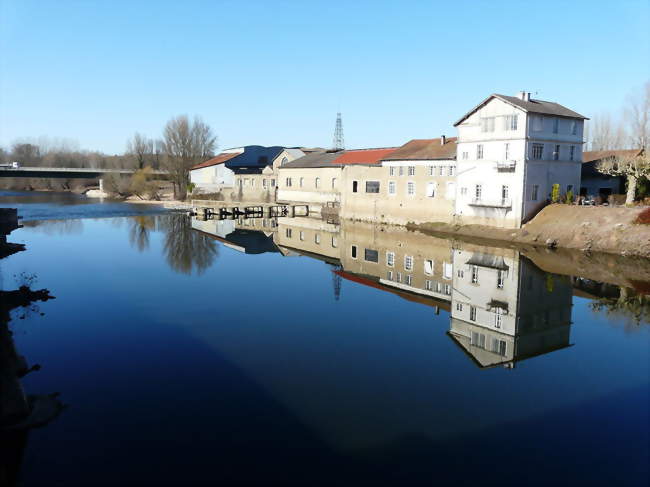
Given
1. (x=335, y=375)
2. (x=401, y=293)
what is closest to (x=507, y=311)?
(x=401, y=293)

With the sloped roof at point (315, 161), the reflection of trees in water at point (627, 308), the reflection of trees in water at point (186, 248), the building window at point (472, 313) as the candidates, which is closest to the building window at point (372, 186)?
the sloped roof at point (315, 161)

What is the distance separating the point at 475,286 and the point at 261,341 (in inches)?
405

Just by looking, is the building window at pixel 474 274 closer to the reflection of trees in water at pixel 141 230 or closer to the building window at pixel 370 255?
the building window at pixel 370 255

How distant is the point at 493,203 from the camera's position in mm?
32375

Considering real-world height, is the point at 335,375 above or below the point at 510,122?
below

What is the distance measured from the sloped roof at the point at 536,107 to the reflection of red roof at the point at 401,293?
16204mm

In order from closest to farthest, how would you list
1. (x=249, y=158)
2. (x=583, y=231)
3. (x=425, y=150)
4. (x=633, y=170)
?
(x=583, y=231) → (x=633, y=170) → (x=425, y=150) → (x=249, y=158)

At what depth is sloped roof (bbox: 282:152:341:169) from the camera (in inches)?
1979

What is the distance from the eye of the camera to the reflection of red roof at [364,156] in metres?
43.9

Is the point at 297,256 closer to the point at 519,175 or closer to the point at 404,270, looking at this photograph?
the point at 404,270

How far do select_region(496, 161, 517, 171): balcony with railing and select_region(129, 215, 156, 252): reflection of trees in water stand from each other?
21.8 meters

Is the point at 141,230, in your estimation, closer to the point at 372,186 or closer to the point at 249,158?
the point at 372,186

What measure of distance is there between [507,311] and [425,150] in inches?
968

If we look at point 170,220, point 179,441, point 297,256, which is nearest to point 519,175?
point 297,256
